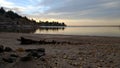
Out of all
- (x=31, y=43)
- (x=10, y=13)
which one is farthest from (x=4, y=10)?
(x=31, y=43)

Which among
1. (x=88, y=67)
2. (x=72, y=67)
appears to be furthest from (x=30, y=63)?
(x=88, y=67)

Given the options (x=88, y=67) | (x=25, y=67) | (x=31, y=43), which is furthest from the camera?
(x=31, y=43)

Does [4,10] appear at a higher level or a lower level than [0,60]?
higher

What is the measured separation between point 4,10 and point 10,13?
20.4 feet

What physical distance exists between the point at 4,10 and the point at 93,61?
531ft

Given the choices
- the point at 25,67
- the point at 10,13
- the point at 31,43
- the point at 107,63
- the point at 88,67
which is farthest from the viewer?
the point at 10,13

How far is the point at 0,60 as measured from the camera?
9.34 meters

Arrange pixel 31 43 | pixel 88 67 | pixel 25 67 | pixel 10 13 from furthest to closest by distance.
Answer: pixel 10 13 → pixel 31 43 → pixel 88 67 → pixel 25 67

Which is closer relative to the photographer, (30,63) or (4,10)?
(30,63)

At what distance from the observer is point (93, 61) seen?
1097 centimetres

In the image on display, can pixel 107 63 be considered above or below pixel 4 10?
below

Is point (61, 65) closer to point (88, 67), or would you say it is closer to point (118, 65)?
point (88, 67)

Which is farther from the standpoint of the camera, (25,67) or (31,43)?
(31,43)

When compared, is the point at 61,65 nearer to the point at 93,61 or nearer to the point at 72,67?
the point at 72,67
